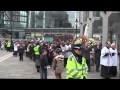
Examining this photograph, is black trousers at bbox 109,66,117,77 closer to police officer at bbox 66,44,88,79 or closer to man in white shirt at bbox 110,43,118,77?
man in white shirt at bbox 110,43,118,77

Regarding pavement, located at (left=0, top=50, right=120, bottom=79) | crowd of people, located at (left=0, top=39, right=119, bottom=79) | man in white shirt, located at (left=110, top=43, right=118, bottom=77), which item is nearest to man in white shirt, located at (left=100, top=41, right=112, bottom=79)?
crowd of people, located at (left=0, top=39, right=119, bottom=79)

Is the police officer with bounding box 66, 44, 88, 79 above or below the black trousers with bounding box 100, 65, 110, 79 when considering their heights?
above

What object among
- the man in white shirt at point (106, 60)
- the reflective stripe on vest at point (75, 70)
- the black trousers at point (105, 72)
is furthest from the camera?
the black trousers at point (105, 72)

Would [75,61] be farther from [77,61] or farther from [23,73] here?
[23,73]

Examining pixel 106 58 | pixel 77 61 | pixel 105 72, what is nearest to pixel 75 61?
pixel 77 61

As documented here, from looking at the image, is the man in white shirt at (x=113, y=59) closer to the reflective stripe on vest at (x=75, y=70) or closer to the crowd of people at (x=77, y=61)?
the crowd of people at (x=77, y=61)

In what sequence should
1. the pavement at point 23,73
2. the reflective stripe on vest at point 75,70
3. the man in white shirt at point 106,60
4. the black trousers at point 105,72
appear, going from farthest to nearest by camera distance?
the pavement at point 23,73 < the black trousers at point 105,72 < the man in white shirt at point 106,60 < the reflective stripe on vest at point 75,70

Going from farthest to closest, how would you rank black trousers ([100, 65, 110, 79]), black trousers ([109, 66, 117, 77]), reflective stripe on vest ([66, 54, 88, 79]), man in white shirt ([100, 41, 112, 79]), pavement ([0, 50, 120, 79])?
pavement ([0, 50, 120, 79]) → black trousers ([109, 66, 117, 77]) → black trousers ([100, 65, 110, 79]) → man in white shirt ([100, 41, 112, 79]) → reflective stripe on vest ([66, 54, 88, 79])

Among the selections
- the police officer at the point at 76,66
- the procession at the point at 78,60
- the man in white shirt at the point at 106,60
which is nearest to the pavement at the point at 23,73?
the man in white shirt at the point at 106,60

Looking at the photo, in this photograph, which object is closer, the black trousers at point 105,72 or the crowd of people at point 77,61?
the crowd of people at point 77,61

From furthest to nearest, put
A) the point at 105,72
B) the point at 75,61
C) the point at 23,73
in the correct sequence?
1. the point at 23,73
2. the point at 105,72
3. the point at 75,61
